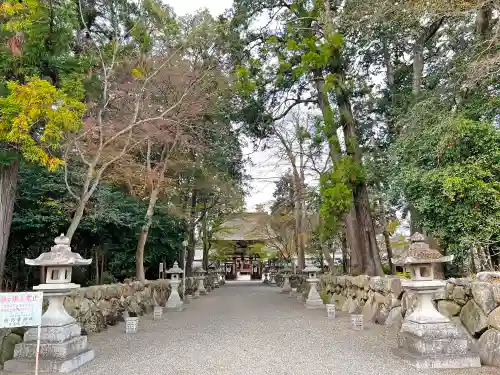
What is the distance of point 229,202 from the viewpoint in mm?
18609

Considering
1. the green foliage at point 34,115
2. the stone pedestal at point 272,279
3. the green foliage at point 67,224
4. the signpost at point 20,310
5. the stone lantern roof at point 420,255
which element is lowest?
the stone pedestal at point 272,279

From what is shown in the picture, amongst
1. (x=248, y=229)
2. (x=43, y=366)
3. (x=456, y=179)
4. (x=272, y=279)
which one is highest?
(x=248, y=229)

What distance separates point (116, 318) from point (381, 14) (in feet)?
28.9

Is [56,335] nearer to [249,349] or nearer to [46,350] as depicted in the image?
[46,350]

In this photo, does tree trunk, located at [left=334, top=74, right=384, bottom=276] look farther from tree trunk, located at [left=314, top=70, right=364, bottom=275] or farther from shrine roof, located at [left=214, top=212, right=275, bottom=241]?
shrine roof, located at [left=214, top=212, right=275, bottom=241]

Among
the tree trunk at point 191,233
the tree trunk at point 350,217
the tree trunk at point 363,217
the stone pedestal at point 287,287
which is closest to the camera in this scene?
the tree trunk at point 363,217

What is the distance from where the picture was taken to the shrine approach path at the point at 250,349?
4379mm

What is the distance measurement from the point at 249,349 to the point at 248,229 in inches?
937

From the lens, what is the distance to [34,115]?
5.53 metres

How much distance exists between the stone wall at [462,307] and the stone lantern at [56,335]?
5.06 meters

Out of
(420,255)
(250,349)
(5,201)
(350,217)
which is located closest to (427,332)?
(420,255)

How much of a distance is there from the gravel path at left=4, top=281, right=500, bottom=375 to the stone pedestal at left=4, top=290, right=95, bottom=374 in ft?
0.68

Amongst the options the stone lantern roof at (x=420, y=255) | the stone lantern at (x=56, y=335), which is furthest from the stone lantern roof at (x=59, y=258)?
the stone lantern roof at (x=420, y=255)

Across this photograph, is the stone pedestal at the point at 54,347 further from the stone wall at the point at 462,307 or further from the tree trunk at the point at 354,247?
the tree trunk at the point at 354,247
